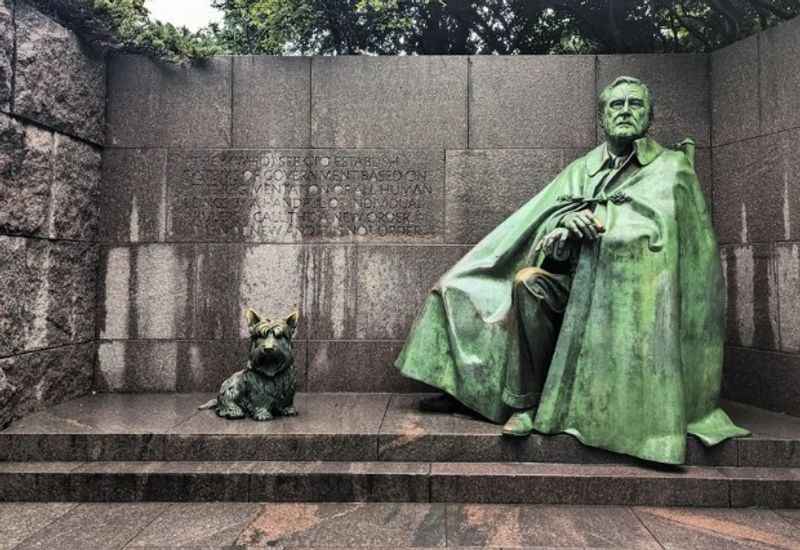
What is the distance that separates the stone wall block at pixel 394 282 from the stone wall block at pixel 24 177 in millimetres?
3090

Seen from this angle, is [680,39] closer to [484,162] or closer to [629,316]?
[484,162]

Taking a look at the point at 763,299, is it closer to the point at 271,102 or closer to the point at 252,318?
the point at 252,318

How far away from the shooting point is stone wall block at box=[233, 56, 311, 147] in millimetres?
6551

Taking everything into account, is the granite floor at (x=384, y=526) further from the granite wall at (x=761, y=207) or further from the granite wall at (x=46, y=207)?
the granite wall at (x=761, y=207)

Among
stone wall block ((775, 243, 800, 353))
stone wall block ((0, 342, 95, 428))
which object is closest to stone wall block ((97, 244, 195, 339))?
stone wall block ((0, 342, 95, 428))

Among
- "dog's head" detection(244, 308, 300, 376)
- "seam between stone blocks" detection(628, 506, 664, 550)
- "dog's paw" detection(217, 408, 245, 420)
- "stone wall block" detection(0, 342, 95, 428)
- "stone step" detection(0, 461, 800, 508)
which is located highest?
"dog's head" detection(244, 308, 300, 376)

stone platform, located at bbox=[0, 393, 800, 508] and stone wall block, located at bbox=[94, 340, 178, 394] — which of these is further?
stone wall block, located at bbox=[94, 340, 178, 394]

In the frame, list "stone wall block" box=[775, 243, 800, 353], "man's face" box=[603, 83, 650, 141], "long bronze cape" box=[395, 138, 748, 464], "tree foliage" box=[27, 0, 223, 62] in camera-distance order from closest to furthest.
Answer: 1. "long bronze cape" box=[395, 138, 748, 464]
2. "man's face" box=[603, 83, 650, 141]
3. "stone wall block" box=[775, 243, 800, 353]
4. "tree foliage" box=[27, 0, 223, 62]

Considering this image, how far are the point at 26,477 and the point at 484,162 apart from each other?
16.6 ft

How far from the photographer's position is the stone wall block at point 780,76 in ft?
18.2

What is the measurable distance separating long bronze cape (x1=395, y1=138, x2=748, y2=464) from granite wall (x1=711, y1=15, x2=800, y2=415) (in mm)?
1396

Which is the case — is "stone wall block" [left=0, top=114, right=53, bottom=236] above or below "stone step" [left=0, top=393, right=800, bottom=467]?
above

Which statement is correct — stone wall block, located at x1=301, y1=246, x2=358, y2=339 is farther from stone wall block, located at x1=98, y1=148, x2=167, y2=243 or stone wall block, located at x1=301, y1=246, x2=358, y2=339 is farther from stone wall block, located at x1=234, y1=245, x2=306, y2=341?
stone wall block, located at x1=98, y1=148, x2=167, y2=243

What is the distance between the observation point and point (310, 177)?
6523 mm
